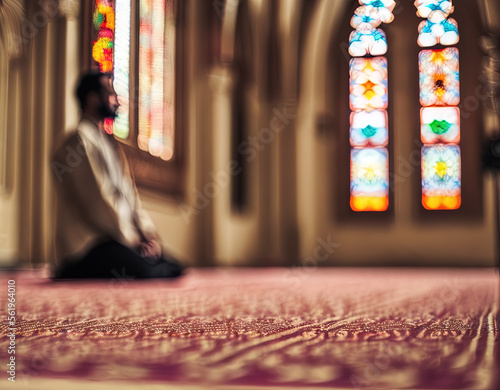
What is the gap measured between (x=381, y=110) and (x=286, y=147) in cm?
164

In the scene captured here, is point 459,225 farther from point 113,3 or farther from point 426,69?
point 113,3

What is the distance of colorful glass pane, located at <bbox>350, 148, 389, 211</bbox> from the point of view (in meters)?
10.5

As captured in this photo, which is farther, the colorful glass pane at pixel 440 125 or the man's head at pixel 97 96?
the colorful glass pane at pixel 440 125

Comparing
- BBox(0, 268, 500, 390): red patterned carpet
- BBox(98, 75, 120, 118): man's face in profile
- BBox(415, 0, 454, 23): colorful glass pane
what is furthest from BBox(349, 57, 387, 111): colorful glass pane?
BBox(0, 268, 500, 390): red patterned carpet

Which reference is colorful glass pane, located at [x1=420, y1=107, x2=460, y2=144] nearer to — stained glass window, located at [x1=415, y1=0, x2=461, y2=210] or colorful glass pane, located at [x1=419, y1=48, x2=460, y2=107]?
stained glass window, located at [x1=415, y1=0, x2=461, y2=210]

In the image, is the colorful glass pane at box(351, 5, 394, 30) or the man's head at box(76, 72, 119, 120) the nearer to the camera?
the man's head at box(76, 72, 119, 120)

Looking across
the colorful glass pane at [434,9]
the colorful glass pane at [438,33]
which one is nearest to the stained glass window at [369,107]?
the colorful glass pane at [434,9]

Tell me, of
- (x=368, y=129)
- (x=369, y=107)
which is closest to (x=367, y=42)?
(x=369, y=107)

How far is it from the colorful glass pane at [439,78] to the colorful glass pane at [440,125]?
117mm

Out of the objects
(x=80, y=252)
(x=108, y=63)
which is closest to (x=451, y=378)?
(x=80, y=252)

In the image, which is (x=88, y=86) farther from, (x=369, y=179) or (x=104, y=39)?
(x=369, y=179)

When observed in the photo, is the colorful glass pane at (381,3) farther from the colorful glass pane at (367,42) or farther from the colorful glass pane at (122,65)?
the colorful glass pane at (122,65)

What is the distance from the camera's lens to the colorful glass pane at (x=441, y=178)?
1023 cm

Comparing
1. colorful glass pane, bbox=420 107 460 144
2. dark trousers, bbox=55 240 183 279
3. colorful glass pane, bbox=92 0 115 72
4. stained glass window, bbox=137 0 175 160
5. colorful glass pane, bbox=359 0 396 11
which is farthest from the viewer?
colorful glass pane, bbox=359 0 396 11
